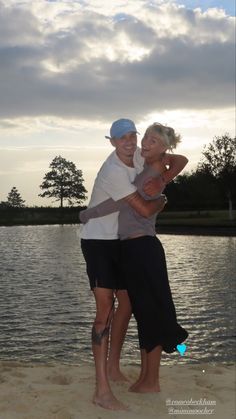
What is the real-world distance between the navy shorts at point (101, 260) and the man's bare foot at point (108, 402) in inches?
33.9

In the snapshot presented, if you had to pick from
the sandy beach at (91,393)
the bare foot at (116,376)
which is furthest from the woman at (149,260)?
the bare foot at (116,376)

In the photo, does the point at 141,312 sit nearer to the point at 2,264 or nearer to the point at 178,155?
the point at 178,155

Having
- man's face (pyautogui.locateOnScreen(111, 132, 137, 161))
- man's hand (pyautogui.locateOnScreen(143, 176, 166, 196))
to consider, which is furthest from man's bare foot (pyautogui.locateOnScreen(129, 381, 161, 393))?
man's face (pyautogui.locateOnScreen(111, 132, 137, 161))

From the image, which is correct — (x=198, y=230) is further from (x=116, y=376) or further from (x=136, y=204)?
(x=136, y=204)

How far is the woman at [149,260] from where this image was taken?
423cm

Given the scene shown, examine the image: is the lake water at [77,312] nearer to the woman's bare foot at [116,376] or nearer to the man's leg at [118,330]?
the man's leg at [118,330]

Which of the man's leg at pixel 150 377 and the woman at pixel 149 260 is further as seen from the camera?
the man's leg at pixel 150 377

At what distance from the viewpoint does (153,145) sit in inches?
167

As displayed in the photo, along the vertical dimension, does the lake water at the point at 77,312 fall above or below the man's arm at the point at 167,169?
below

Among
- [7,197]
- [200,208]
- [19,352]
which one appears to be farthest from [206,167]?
[7,197]

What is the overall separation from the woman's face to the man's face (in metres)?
0.09

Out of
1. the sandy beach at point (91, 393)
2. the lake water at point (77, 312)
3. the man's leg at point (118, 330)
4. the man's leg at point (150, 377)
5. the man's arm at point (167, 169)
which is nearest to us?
the sandy beach at point (91, 393)

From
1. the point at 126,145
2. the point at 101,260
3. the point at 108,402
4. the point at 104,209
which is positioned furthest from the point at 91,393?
the point at 126,145

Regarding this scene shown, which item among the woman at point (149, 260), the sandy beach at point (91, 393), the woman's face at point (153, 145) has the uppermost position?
the woman's face at point (153, 145)
